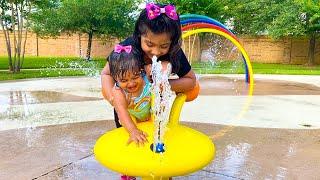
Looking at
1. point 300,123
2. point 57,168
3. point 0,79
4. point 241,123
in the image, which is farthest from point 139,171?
point 0,79

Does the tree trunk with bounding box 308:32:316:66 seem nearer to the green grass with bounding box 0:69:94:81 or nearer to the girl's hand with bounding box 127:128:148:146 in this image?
the green grass with bounding box 0:69:94:81

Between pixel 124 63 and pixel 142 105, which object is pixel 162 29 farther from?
pixel 142 105

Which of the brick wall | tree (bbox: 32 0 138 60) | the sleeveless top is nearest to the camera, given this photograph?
the sleeveless top

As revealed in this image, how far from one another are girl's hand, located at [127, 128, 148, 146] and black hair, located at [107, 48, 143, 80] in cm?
31

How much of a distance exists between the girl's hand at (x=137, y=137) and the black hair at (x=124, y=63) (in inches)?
12.0

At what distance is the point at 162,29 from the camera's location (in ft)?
7.13

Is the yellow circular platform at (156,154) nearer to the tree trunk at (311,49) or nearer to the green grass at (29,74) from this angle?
the green grass at (29,74)

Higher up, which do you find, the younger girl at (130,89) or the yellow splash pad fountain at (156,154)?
the younger girl at (130,89)

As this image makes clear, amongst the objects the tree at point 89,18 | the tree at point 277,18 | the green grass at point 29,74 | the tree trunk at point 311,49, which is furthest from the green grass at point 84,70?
the tree trunk at point 311,49

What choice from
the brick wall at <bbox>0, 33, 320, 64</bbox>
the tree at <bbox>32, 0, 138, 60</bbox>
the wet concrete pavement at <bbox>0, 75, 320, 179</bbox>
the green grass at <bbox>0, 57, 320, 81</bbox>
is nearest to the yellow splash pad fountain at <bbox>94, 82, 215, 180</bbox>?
the wet concrete pavement at <bbox>0, 75, 320, 179</bbox>

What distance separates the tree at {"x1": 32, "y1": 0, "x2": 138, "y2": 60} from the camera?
2134 cm

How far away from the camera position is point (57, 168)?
3.29m

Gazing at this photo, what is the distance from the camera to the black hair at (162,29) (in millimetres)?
2182

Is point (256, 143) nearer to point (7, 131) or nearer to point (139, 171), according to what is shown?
point (139, 171)
